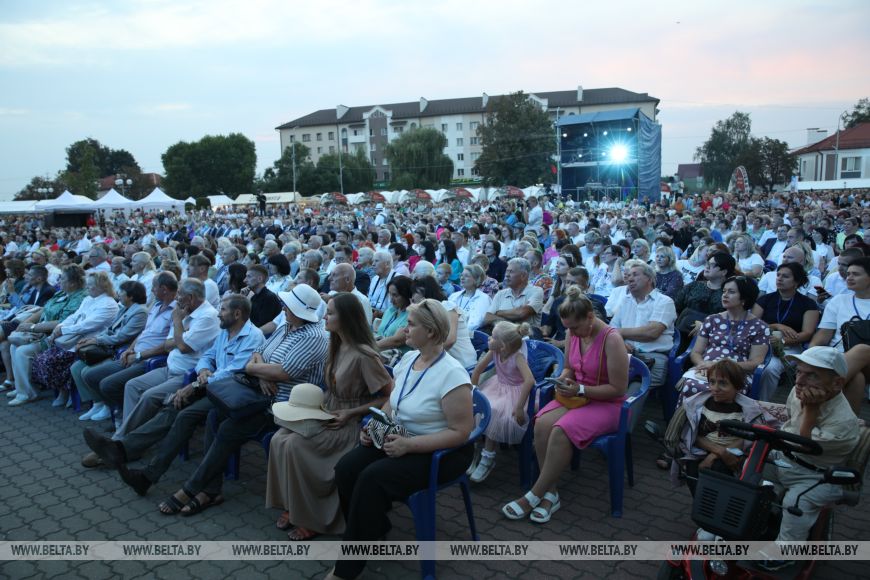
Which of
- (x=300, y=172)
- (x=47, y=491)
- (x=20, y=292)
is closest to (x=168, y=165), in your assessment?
(x=300, y=172)

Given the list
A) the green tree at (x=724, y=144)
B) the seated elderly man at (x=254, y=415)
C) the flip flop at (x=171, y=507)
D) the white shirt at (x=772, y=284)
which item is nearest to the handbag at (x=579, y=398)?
the seated elderly man at (x=254, y=415)

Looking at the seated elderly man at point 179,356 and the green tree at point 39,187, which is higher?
the green tree at point 39,187

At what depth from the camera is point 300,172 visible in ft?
209

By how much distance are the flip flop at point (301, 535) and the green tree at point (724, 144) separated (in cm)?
7861

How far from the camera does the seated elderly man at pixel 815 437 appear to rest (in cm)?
235

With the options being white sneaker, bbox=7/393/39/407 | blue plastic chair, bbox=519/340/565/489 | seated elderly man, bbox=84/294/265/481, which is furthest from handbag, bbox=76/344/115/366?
blue plastic chair, bbox=519/340/565/489

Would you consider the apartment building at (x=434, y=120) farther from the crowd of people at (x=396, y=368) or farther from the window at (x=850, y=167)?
the crowd of people at (x=396, y=368)

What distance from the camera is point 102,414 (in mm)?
5305

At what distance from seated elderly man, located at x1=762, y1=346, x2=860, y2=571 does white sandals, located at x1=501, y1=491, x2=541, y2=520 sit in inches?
48.7

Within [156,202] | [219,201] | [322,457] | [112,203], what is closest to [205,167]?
[219,201]

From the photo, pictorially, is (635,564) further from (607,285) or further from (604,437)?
(607,285)

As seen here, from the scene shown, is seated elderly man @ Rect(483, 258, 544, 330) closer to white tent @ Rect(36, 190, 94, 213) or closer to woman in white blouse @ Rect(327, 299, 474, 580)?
woman in white blouse @ Rect(327, 299, 474, 580)

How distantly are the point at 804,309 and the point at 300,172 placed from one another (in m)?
63.6

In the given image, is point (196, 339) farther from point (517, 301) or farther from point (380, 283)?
point (517, 301)
